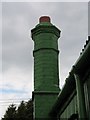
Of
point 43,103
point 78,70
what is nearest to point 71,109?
point 78,70

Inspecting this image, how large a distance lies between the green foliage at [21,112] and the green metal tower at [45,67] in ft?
28.3

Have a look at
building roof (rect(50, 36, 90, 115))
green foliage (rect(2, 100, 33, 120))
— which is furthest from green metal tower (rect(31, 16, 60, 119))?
green foliage (rect(2, 100, 33, 120))

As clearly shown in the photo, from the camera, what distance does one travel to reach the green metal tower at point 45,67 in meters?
14.1

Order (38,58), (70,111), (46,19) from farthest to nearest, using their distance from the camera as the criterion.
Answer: (46,19), (38,58), (70,111)

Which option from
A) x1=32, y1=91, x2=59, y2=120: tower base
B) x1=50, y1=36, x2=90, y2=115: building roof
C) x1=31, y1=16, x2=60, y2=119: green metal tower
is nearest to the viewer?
x1=50, y1=36, x2=90, y2=115: building roof

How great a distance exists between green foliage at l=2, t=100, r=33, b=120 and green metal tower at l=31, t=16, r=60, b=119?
28.3 feet

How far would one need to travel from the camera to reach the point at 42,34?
1530 centimetres

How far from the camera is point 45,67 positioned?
14.6 m

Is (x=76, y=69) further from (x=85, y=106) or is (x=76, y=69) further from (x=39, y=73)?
(x=39, y=73)

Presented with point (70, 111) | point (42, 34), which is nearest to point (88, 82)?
point (70, 111)

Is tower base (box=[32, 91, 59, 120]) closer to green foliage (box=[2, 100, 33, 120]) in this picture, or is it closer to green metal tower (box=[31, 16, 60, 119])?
green metal tower (box=[31, 16, 60, 119])

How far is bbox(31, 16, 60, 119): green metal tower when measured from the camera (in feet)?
46.3

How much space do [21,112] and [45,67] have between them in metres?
11.0

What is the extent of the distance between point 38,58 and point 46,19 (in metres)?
2.26
